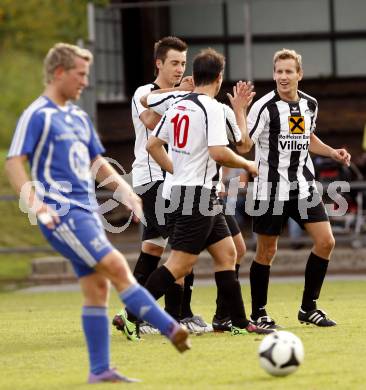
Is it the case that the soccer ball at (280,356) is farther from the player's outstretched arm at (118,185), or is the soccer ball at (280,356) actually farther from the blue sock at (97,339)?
the player's outstretched arm at (118,185)

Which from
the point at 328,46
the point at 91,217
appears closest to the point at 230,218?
the point at 91,217

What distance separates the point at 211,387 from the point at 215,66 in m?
2.91

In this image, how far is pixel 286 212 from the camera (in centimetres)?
1083

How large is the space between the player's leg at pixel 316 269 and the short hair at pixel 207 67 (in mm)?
1766

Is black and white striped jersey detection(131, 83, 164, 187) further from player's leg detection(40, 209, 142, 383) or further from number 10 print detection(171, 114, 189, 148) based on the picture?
player's leg detection(40, 209, 142, 383)

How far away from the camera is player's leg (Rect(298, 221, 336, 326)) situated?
10781 millimetres

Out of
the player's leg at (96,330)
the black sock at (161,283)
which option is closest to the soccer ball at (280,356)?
the player's leg at (96,330)

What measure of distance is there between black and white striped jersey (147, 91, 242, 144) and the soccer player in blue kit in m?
1.98

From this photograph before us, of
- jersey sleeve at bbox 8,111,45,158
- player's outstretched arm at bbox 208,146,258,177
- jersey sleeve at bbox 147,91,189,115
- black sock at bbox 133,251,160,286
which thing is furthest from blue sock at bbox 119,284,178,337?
black sock at bbox 133,251,160,286

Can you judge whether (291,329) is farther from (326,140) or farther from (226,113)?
(326,140)

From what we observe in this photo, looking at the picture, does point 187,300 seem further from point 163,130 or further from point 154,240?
point 163,130

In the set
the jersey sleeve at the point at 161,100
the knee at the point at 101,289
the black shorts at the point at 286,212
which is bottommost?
the knee at the point at 101,289

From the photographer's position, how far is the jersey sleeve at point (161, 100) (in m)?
10.2

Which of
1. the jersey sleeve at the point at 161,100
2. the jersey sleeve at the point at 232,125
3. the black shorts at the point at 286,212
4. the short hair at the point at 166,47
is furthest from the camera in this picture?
the black shorts at the point at 286,212
